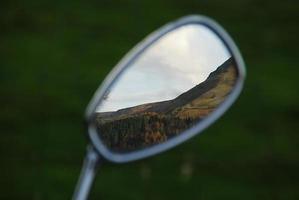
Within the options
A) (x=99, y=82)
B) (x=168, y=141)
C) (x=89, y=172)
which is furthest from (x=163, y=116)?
(x=99, y=82)

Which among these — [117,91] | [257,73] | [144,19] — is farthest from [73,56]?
[117,91]

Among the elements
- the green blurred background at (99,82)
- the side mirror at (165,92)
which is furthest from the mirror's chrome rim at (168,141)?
the green blurred background at (99,82)

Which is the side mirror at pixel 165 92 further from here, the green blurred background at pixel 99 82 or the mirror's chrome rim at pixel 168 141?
the green blurred background at pixel 99 82

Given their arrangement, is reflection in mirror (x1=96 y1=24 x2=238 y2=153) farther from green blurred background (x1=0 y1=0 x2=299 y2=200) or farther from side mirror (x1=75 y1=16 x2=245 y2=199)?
green blurred background (x1=0 y1=0 x2=299 y2=200)

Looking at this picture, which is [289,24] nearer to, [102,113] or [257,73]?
[257,73]

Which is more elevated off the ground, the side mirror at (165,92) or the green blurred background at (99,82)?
the side mirror at (165,92)

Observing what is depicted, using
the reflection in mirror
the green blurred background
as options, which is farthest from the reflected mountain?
the green blurred background

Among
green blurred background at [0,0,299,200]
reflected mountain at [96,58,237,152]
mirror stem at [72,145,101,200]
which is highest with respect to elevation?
reflected mountain at [96,58,237,152]
